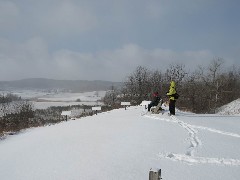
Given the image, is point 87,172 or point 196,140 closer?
point 87,172

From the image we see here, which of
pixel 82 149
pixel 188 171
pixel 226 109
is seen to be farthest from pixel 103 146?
pixel 226 109

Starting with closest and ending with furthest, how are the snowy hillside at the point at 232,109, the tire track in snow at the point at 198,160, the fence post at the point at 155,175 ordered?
the fence post at the point at 155,175, the tire track in snow at the point at 198,160, the snowy hillside at the point at 232,109

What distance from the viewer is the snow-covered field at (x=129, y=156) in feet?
28.0

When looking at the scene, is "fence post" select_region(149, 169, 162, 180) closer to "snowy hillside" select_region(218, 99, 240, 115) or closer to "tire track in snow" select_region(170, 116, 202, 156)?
"tire track in snow" select_region(170, 116, 202, 156)

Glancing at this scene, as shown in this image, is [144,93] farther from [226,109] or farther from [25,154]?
[25,154]

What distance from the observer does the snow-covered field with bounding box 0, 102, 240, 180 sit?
28.0 ft

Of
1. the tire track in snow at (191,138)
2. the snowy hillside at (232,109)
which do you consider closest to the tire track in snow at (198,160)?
the tire track in snow at (191,138)

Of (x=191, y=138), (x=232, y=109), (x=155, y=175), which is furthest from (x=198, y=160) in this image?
(x=232, y=109)

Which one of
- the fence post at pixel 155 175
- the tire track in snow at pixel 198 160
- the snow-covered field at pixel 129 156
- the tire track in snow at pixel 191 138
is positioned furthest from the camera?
the tire track in snow at pixel 191 138

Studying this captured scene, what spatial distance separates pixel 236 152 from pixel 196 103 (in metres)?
48.8

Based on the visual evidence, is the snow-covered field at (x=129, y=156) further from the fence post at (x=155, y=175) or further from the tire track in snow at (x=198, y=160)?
the fence post at (x=155, y=175)

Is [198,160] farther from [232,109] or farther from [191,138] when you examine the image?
[232,109]

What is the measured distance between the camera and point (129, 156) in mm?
9891

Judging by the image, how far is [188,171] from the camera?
863 cm
